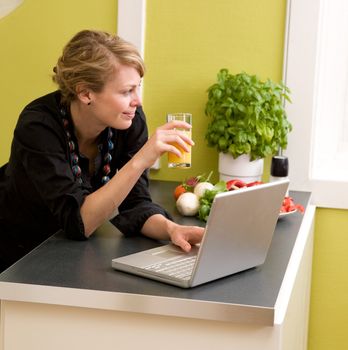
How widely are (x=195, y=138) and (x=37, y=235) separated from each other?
0.83 metres

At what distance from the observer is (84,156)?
2.15 m

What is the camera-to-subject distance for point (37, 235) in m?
2.16

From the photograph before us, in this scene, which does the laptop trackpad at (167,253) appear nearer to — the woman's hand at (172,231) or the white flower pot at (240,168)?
the woman's hand at (172,231)

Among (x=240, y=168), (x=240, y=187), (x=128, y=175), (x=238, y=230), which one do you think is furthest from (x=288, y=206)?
(x=238, y=230)

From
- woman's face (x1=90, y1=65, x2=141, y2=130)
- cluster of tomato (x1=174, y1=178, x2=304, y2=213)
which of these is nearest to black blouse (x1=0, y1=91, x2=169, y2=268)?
woman's face (x1=90, y1=65, x2=141, y2=130)

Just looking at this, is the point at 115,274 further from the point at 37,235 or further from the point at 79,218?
the point at 37,235

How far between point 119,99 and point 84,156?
205mm

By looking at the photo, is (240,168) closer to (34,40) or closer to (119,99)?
(119,99)

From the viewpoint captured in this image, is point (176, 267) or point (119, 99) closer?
point (176, 267)

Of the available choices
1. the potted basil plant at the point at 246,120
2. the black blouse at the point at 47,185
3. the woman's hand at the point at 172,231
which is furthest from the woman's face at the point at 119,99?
the potted basil plant at the point at 246,120

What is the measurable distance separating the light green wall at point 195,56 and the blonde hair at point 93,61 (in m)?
0.73

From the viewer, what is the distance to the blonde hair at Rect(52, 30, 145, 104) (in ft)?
6.61

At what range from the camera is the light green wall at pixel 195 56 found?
2727mm

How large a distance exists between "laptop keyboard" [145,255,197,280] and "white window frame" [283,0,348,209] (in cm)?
100
